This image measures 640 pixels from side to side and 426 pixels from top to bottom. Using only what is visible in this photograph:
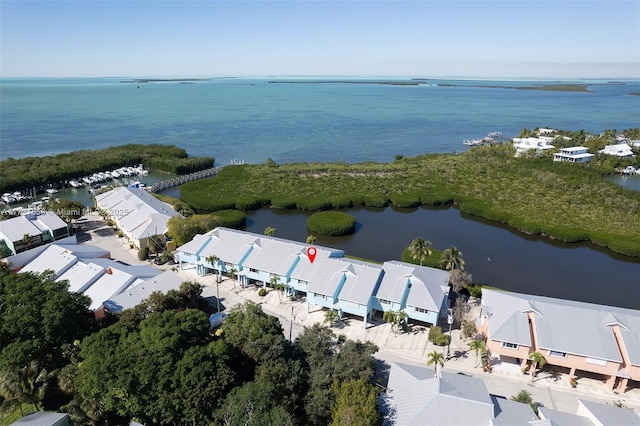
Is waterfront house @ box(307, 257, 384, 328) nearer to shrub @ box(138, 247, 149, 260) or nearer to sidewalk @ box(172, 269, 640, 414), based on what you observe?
sidewalk @ box(172, 269, 640, 414)

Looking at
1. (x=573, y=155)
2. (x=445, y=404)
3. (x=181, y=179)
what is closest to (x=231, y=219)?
(x=181, y=179)

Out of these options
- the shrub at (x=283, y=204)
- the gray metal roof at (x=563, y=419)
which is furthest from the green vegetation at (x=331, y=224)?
the gray metal roof at (x=563, y=419)

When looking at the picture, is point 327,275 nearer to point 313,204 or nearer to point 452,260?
point 452,260

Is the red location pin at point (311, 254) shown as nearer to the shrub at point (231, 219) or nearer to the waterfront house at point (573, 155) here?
the shrub at point (231, 219)

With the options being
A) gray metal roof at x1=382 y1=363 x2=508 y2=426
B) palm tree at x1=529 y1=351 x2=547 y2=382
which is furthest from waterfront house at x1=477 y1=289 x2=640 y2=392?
gray metal roof at x1=382 y1=363 x2=508 y2=426

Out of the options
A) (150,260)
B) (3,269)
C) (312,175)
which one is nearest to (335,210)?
(312,175)

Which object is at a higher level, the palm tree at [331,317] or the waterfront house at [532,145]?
the waterfront house at [532,145]
